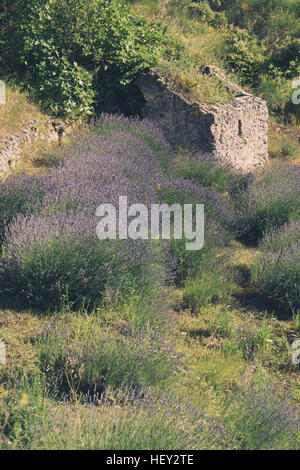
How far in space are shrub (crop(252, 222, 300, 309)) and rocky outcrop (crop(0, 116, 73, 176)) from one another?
3.17 m

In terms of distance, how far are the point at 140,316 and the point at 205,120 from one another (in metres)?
4.30

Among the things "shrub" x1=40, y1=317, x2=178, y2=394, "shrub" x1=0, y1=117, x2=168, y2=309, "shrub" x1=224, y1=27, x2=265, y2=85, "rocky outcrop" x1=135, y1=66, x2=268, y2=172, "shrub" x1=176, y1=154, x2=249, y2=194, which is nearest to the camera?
"shrub" x1=40, y1=317, x2=178, y2=394

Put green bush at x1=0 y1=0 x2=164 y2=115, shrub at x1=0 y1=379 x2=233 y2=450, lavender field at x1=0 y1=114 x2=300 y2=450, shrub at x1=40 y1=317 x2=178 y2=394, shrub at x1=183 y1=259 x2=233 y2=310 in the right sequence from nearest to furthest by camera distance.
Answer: shrub at x1=0 y1=379 x2=233 y2=450, lavender field at x1=0 y1=114 x2=300 y2=450, shrub at x1=40 y1=317 x2=178 y2=394, shrub at x1=183 y1=259 x2=233 y2=310, green bush at x1=0 y1=0 x2=164 y2=115

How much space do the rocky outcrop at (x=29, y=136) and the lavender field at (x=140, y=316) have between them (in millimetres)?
479

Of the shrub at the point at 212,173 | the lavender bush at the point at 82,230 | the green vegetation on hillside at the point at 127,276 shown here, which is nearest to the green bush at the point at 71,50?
the green vegetation on hillside at the point at 127,276

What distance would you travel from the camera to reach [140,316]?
3934 mm

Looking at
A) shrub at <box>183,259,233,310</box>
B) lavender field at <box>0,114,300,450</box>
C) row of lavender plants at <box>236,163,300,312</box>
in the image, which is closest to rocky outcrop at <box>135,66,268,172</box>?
row of lavender plants at <box>236,163,300,312</box>

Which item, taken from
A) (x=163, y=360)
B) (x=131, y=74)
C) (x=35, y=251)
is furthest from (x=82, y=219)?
(x=131, y=74)

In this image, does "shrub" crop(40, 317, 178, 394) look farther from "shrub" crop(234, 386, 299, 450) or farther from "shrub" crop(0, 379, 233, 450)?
"shrub" crop(234, 386, 299, 450)

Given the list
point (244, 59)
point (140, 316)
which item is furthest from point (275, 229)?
point (244, 59)

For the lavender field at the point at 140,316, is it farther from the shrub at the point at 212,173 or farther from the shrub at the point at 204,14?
the shrub at the point at 204,14

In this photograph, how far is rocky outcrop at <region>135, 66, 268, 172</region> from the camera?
24.7 feet

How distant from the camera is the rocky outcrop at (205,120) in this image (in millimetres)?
7535
